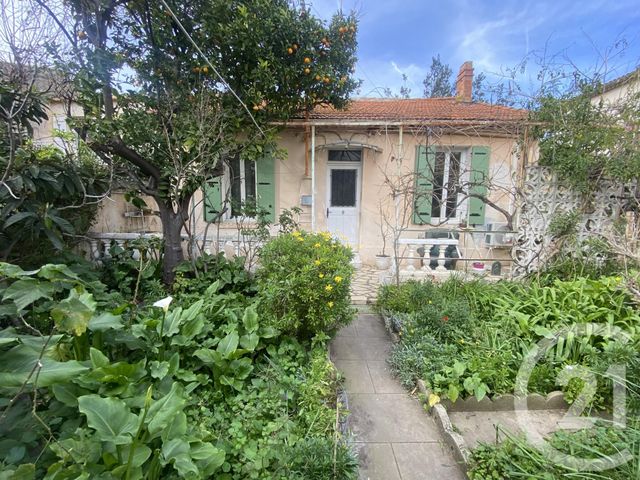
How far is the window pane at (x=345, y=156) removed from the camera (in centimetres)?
638

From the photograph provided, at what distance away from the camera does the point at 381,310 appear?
156 inches

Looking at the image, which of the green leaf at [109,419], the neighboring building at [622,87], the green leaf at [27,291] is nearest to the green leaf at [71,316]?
the green leaf at [27,291]

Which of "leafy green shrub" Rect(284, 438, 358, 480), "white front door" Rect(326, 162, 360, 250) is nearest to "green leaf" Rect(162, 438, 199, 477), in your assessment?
"leafy green shrub" Rect(284, 438, 358, 480)

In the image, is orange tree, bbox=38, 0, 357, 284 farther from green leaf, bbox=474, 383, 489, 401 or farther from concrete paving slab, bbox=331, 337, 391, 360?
green leaf, bbox=474, 383, 489, 401

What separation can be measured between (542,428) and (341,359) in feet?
5.59

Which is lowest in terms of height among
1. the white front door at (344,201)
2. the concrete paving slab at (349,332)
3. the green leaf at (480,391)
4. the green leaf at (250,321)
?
the concrete paving slab at (349,332)

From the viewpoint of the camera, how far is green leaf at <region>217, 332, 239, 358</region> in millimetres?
2381

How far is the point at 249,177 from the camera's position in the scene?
644cm

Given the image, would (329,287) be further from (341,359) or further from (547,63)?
(547,63)

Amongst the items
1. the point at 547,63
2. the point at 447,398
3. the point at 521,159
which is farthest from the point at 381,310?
the point at 547,63

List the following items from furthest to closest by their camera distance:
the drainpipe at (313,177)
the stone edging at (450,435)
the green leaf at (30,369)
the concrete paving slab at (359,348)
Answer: the drainpipe at (313,177)
the concrete paving slab at (359,348)
the stone edging at (450,435)
the green leaf at (30,369)

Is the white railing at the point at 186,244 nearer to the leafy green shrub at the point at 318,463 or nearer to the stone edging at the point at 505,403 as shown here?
the leafy green shrub at the point at 318,463

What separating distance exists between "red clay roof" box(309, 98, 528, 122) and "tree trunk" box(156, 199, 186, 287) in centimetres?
312

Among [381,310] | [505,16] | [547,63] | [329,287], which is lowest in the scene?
[381,310]
